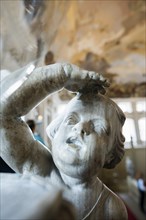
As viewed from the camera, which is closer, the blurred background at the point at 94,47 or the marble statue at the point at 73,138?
the marble statue at the point at 73,138

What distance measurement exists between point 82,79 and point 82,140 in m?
0.18

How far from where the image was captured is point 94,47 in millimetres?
9117

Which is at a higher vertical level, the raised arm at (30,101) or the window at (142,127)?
the raised arm at (30,101)

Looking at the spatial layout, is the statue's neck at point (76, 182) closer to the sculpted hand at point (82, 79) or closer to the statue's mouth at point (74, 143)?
the statue's mouth at point (74, 143)

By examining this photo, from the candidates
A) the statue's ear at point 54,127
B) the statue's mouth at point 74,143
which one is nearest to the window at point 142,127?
the statue's ear at point 54,127

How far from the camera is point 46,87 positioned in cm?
74

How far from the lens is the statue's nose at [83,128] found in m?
0.71

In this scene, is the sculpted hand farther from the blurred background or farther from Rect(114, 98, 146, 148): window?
Rect(114, 98, 146, 148): window

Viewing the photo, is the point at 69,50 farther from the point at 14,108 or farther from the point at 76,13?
the point at 14,108

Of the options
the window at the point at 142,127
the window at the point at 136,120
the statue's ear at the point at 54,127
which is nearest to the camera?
the statue's ear at the point at 54,127

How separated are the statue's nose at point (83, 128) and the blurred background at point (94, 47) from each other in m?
3.12

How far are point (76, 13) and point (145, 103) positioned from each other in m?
5.56

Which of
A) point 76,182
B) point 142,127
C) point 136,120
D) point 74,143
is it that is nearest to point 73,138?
point 74,143

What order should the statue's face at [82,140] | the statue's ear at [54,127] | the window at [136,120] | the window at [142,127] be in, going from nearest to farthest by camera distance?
the statue's face at [82,140], the statue's ear at [54,127], the window at [136,120], the window at [142,127]
